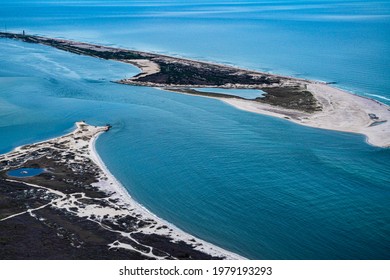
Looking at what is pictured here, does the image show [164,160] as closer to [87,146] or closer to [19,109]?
[87,146]

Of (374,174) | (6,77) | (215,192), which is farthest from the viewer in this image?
(6,77)

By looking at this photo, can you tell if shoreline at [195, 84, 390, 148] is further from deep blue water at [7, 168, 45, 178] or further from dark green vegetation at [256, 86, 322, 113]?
deep blue water at [7, 168, 45, 178]

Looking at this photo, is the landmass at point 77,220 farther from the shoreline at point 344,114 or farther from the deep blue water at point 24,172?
the shoreline at point 344,114

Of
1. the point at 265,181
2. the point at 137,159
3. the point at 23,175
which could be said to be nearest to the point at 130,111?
the point at 137,159

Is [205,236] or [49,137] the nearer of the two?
[205,236]

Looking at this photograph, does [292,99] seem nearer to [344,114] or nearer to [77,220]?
[344,114]

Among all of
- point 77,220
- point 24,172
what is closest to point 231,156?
point 77,220

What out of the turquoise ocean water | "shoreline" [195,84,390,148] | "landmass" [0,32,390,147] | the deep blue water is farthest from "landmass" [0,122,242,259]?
"landmass" [0,32,390,147]
